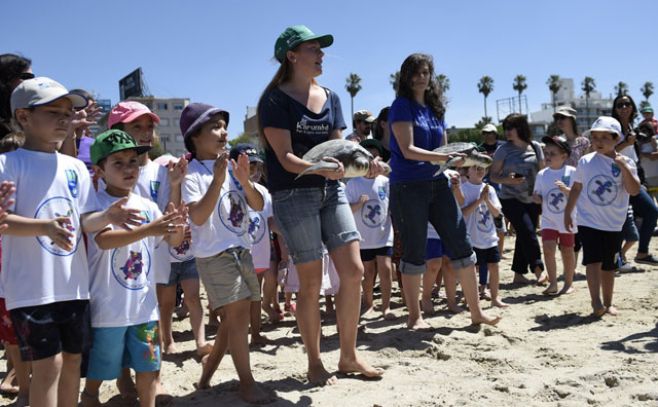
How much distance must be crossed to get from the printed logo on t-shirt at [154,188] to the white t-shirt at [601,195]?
3.63m

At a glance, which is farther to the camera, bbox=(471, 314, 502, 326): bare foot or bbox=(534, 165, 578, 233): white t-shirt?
bbox=(534, 165, 578, 233): white t-shirt

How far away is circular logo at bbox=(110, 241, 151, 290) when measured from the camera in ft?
9.84

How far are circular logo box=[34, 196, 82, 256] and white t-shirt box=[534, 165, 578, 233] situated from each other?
521 centimetres

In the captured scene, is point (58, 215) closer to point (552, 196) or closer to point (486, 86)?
point (552, 196)

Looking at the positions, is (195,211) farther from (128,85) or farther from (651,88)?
(651,88)

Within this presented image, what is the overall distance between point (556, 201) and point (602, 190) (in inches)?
55.1

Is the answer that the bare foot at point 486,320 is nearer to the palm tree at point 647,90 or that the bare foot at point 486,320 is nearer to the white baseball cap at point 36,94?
the white baseball cap at point 36,94

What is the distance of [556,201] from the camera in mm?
6562

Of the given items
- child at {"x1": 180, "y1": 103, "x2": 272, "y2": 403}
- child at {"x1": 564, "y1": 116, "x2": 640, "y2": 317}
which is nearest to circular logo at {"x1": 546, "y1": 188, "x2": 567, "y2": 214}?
child at {"x1": 564, "y1": 116, "x2": 640, "y2": 317}

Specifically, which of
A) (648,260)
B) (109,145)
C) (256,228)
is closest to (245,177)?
(109,145)

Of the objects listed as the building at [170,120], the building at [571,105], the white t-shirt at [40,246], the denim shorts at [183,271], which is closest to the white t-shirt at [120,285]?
the white t-shirt at [40,246]

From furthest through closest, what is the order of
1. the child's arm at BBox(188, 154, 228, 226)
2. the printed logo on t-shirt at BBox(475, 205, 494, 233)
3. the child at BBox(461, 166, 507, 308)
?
the printed logo on t-shirt at BBox(475, 205, 494, 233) → the child at BBox(461, 166, 507, 308) → the child's arm at BBox(188, 154, 228, 226)

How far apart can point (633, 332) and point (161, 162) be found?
3.84 meters

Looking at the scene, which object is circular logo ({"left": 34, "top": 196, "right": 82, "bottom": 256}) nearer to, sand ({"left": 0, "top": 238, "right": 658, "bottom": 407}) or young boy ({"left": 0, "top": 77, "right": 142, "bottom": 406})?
young boy ({"left": 0, "top": 77, "right": 142, "bottom": 406})
